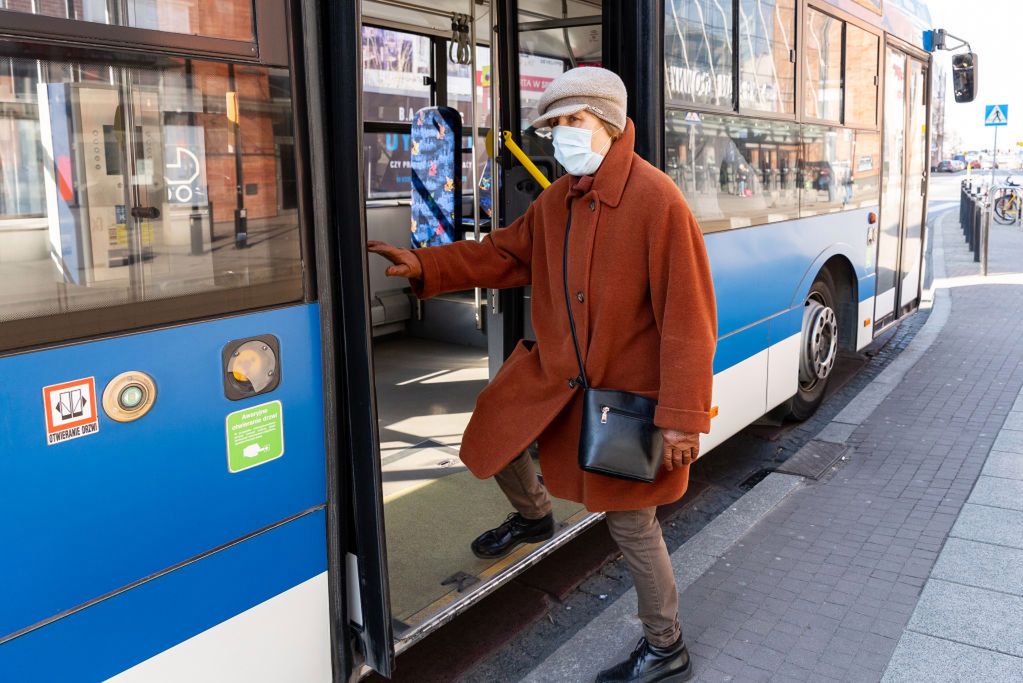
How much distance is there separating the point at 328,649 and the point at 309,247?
110 cm

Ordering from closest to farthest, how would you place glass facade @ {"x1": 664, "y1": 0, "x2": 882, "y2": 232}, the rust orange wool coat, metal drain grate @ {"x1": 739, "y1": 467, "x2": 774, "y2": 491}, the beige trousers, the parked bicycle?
the rust orange wool coat
the beige trousers
glass facade @ {"x1": 664, "y1": 0, "x2": 882, "y2": 232}
metal drain grate @ {"x1": 739, "y1": 467, "x2": 774, "y2": 491}
the parked bicycle

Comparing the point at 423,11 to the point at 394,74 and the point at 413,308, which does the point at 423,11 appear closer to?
the point at 394,74

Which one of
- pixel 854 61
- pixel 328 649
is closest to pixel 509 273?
pixel 328 649

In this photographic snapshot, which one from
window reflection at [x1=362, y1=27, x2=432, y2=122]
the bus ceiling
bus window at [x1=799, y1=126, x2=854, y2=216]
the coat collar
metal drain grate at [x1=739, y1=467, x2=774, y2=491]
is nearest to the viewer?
the coat collar

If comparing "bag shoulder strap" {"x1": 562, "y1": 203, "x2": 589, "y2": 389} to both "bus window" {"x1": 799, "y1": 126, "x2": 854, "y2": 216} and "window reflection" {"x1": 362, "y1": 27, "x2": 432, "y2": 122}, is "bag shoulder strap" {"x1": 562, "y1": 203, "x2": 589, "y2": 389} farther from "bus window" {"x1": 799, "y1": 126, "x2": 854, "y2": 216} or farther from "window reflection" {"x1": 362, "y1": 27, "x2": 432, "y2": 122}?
"window reflection" {"x1": 362, "y1": 27, "x2": 432, "y2": 122}

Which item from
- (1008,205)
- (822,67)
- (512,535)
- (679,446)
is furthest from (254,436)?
(1008,205)

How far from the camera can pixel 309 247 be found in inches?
95.3

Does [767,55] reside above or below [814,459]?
above

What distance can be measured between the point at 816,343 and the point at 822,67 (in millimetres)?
1740

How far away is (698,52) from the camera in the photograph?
4320mm

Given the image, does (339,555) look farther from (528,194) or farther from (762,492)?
(762,492)

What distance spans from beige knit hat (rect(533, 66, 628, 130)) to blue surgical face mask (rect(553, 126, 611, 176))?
0.06 meters

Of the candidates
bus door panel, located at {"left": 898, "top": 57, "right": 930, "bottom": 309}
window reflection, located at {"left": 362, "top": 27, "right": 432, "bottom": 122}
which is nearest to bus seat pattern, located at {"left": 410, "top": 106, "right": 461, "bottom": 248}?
window reflection, located at {"left": 362, "top": 27, "right": 432, "bottom": 122}

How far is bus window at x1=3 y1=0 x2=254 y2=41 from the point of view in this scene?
1840 mm
